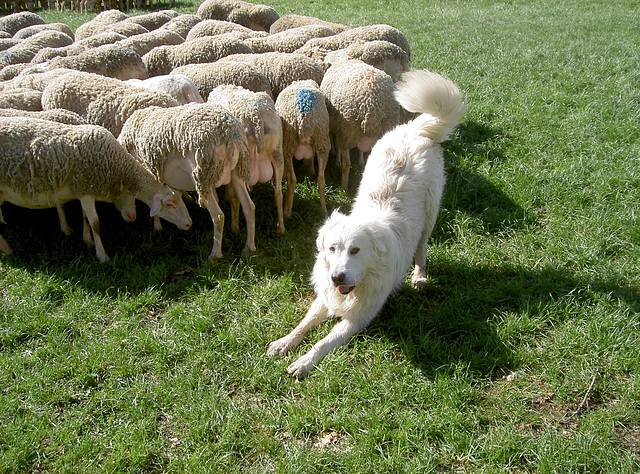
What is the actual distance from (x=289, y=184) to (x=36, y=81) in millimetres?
3075

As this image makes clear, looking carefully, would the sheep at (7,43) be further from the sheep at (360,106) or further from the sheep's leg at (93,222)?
the sheep at (360,106)

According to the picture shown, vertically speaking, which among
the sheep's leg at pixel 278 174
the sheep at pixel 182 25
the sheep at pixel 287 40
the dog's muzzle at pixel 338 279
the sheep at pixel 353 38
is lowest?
the sheep's leg at pixel 278 174

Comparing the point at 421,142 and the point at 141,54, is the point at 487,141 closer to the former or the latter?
the point at 421,142

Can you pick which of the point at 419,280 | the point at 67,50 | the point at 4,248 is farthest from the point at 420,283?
the point at 67,50

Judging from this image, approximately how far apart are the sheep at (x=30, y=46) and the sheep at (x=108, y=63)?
1584mm

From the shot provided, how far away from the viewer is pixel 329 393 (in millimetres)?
3088

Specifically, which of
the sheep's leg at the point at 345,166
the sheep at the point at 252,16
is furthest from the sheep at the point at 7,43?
the sheep's leg at the point at 345,166

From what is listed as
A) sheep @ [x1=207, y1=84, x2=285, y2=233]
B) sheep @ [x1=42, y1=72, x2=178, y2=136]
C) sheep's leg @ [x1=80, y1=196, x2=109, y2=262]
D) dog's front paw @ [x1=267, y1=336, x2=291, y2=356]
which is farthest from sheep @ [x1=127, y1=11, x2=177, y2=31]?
dog's front paw @ [x1=267, y1=336, x2=291, y2=356]

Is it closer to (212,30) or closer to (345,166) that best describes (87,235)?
(345,166)

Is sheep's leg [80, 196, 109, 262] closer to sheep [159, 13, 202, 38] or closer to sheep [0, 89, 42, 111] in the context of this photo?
sheep [0, 89, 42, 111]

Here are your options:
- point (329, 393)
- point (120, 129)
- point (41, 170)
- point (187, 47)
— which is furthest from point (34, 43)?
point (329, 393)

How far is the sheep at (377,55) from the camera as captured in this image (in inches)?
238

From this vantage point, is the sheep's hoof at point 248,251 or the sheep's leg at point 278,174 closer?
the sheep's hoof at point 248,251

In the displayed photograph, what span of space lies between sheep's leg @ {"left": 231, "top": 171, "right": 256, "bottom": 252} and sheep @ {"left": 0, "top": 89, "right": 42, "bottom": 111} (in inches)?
95.4
